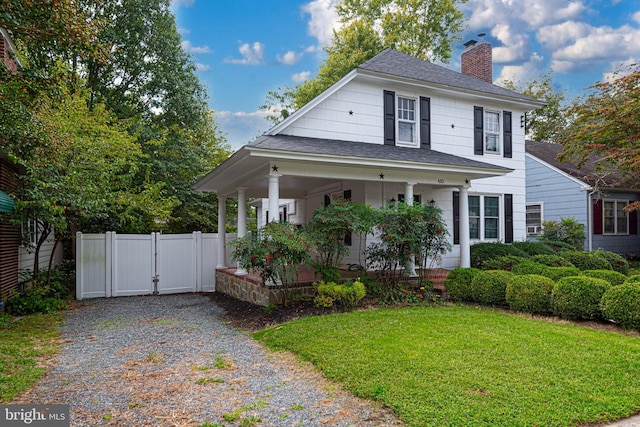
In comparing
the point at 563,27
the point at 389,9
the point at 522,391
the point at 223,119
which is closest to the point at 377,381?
the point at 522,391

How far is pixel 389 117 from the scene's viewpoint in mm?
10875

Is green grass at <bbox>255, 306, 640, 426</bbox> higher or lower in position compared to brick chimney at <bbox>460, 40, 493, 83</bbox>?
lower

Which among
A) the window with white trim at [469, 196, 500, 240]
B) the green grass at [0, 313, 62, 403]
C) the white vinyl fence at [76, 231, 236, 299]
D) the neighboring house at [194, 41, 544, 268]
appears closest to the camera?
the green grass at [0, 313, 62, 403]

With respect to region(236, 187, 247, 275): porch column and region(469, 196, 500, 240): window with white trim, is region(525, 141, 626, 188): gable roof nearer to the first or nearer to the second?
region(469, 196, 500, 240): window with white trim

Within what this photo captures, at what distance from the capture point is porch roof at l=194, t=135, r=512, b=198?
7.60 meters

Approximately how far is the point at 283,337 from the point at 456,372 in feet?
8.38

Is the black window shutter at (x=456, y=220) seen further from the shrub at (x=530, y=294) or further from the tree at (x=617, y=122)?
the tree at (x=617, y=122)

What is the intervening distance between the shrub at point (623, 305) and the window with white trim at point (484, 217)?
5.68m

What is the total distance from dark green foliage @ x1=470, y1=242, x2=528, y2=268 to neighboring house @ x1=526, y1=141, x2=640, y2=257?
575 centimetres

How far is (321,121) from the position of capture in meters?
10.2

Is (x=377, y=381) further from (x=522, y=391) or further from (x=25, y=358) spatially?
(x=25, y=358)

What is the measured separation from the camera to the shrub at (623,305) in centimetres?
568

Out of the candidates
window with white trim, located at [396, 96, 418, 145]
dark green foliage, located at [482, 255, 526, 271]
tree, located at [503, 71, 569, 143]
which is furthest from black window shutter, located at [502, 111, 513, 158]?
tree, located at [503, 71, 569, 143]

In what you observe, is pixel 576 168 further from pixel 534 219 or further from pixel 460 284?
pixel 460 284
